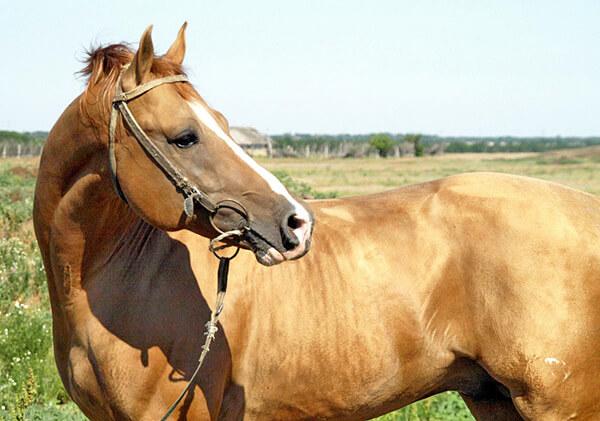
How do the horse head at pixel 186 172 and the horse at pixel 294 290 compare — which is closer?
the horse head at pixel 186 172

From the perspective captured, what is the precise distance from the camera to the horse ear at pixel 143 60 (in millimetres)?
2801

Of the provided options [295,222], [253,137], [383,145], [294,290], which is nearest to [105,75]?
[295,222]

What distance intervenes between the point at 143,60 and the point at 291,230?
2.86 ft

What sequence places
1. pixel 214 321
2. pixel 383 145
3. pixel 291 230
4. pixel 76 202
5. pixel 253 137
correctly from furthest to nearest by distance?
pixel 383 145 → pixel 253 137 → pixel 76 202 → pixel 214 321 → pixel 291 230

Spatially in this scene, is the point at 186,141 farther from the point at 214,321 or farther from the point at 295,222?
the point at 214,321

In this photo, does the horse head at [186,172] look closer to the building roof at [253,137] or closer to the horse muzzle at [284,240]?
the horse muzzle at [284,240]

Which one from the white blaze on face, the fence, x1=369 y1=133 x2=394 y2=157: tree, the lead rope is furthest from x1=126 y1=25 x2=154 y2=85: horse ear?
x1=369 y1=133 x2=394 y2=157: tree

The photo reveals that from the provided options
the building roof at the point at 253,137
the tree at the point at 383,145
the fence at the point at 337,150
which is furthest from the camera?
the fence at the point at 337,150

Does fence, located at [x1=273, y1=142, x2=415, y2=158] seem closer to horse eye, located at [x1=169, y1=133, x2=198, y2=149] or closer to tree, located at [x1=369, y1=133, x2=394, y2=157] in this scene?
tree, located at [x1=369, y1=133, x2=394, y2=157]

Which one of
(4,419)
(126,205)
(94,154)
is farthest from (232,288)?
(4,419)

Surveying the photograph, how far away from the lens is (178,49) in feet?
10.6

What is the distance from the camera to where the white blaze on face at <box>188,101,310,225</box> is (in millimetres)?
2844

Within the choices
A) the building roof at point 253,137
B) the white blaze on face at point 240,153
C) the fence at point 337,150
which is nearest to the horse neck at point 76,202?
the white blaze on face at point 240,153

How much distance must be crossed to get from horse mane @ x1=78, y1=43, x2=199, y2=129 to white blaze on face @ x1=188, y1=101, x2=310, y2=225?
78mm
